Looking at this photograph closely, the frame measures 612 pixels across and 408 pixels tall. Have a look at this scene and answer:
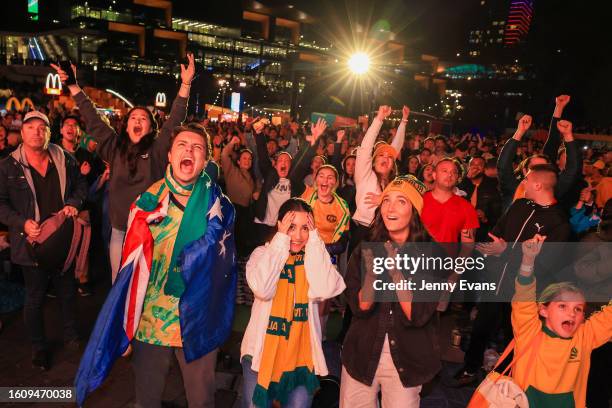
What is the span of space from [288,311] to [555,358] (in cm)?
176

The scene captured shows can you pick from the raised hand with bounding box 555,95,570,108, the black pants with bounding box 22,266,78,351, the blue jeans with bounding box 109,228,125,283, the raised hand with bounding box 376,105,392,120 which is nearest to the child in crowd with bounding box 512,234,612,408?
the raised hand with bounding box 376,105,392,120

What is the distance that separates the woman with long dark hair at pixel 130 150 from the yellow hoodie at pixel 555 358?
10.7ft

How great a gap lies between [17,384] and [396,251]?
3507 millimetres

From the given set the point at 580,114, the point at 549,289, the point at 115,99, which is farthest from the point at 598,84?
the point at 549,289

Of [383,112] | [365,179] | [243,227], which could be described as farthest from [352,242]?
[243,227]

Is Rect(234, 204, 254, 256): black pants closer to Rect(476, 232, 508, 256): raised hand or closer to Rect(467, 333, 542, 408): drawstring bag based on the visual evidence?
Rect(476, 232, 508, 256): raised hand

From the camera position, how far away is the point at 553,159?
6195 millimetres

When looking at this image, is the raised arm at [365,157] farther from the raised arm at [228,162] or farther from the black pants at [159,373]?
the raised arm at [228,162]

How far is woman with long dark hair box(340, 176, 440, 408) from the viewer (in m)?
2.69

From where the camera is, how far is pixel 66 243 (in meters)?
4.27

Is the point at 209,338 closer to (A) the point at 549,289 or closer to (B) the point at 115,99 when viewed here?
(A) the point at 549,289

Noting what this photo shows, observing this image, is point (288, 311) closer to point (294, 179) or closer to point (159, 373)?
point (159, 373)

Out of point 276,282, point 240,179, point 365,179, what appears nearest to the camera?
point 276,282

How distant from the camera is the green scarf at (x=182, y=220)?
2836 millimetres
